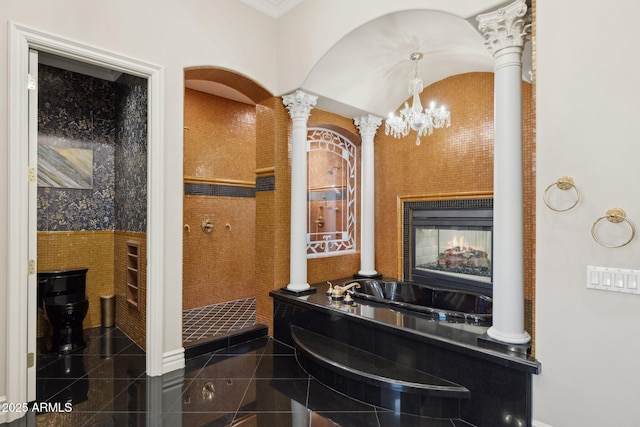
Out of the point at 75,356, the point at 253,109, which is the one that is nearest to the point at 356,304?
the point at 75,356

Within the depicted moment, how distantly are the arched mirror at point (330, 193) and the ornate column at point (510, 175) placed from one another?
2333mm

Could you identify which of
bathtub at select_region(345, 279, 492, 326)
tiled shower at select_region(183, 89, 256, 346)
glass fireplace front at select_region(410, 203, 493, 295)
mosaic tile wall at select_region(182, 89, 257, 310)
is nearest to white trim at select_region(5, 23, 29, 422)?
tiled shower at select_region(183, 89, 256, 346)

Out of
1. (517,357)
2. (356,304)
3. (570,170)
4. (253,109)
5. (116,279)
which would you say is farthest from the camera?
(253,109)

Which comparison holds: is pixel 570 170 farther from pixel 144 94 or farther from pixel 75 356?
pixel 75 356

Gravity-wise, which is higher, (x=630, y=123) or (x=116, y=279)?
(x=630, y=123)

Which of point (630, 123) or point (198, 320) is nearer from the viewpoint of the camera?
point (630, 123)

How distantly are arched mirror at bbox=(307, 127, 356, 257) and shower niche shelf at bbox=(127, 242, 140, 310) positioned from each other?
1.84 metres

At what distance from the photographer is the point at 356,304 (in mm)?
3145

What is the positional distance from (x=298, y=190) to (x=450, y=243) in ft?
6.23

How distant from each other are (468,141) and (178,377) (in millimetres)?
3629

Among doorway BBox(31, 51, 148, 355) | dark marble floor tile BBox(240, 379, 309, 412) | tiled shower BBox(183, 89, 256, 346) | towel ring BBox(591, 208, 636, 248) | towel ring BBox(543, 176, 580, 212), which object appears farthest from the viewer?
tiled shower BBox(183, 89, 256, 346)

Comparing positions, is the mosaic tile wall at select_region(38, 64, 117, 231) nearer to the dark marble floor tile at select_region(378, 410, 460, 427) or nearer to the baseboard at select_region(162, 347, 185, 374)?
the baseboard at select_region(162, 347, 185, 374)

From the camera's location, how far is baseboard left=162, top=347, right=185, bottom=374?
279 cm

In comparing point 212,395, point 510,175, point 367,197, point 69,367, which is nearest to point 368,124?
point 367,197
